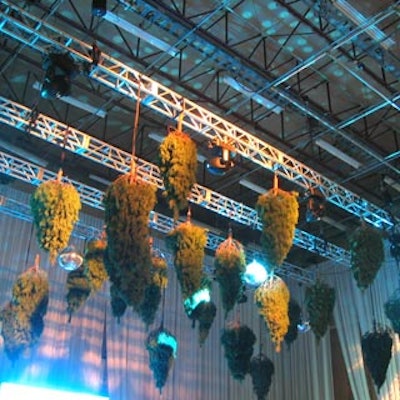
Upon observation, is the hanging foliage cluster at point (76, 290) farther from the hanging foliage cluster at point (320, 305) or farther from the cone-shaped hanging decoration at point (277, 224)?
the cone-shaped hanging decoration at point (277, 224)

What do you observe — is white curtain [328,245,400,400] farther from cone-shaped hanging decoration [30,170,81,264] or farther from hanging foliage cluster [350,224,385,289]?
cone-shaped hanging decoration [30,170,81,264]

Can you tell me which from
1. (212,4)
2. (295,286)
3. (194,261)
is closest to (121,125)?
(212,4)

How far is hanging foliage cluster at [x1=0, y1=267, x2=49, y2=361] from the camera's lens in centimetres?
675

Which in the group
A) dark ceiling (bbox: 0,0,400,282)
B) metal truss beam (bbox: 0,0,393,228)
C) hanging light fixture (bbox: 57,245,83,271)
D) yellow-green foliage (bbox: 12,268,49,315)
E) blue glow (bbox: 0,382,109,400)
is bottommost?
blue glow (bbox: 0,382,109,400)

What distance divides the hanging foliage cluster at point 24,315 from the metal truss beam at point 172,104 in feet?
8.51

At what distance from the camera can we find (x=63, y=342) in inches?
397

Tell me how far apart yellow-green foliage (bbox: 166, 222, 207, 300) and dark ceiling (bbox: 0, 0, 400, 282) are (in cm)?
143

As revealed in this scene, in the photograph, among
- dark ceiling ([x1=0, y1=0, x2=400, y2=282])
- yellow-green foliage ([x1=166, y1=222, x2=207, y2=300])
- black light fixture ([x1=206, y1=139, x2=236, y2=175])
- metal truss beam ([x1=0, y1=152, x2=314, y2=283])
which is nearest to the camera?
yellow-green foliage ([x1=166, y1=222, x2=207, y2=300])

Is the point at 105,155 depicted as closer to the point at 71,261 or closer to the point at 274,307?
the point at 71,261

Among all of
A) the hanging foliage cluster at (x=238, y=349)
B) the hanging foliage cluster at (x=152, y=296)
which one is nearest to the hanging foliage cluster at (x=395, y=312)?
the hanging foliage cluster at (x=238, y=349)

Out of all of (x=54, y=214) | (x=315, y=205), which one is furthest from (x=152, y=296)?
(x=315, y=205)

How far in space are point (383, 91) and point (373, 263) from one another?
109 inches

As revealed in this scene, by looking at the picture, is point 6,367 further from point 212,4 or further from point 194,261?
point 212,4

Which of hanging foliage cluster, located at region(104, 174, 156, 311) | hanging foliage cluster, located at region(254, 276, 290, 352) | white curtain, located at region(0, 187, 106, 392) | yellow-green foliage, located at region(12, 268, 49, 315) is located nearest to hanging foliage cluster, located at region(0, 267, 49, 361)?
yellow-green foliage, located at region(12, 268, 49, 315)
